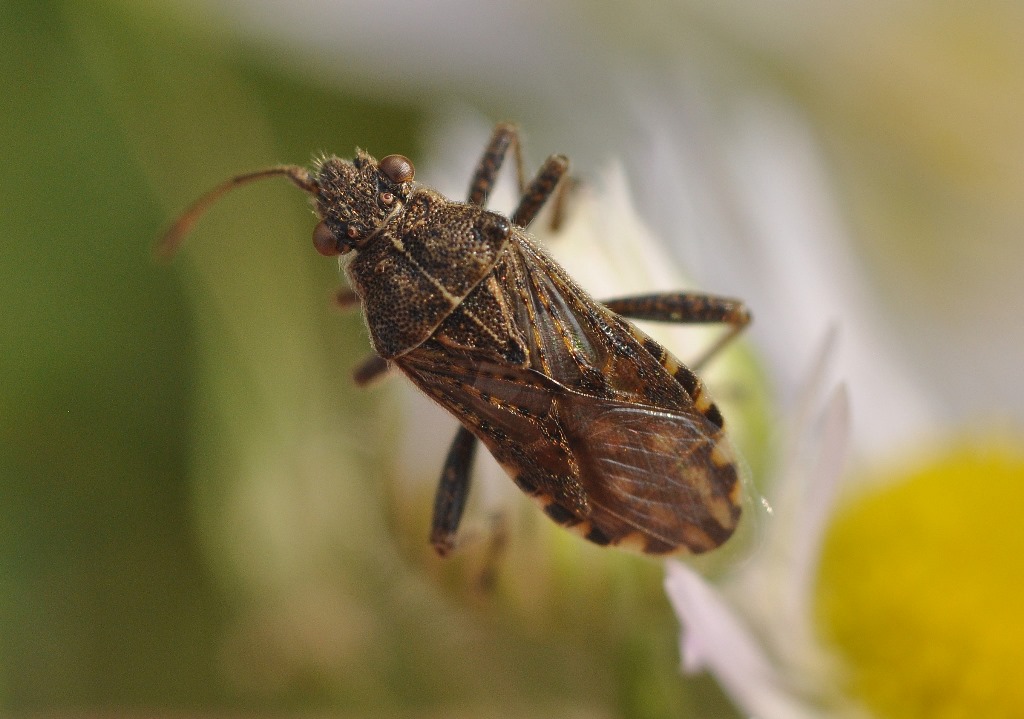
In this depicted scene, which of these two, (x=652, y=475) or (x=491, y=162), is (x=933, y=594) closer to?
(x=652, y=475)

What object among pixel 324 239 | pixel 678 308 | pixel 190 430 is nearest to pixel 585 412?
pixel 678 308

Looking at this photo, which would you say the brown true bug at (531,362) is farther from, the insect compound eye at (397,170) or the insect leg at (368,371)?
the insect leg at (368,371)

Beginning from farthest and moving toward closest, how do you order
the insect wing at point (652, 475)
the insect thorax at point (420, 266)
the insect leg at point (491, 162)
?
the insect leg at point (491, 162)
the insect thorax at point (420, 266)
the insect wing at point (652, 475)

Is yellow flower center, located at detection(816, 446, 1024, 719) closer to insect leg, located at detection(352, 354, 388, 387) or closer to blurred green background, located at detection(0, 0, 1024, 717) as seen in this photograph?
blurred green background, located at detection(0, 0, 1024, 717)

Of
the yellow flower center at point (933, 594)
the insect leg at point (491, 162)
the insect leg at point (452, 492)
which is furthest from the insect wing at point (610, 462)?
the yellow flower center at point (933, 594)

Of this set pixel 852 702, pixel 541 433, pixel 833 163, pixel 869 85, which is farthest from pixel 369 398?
pixel 869 85

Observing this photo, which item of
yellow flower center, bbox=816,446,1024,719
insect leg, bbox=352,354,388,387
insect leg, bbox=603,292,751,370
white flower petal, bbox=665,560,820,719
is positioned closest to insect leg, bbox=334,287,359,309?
insect leg, bbox=352,354,388,387
